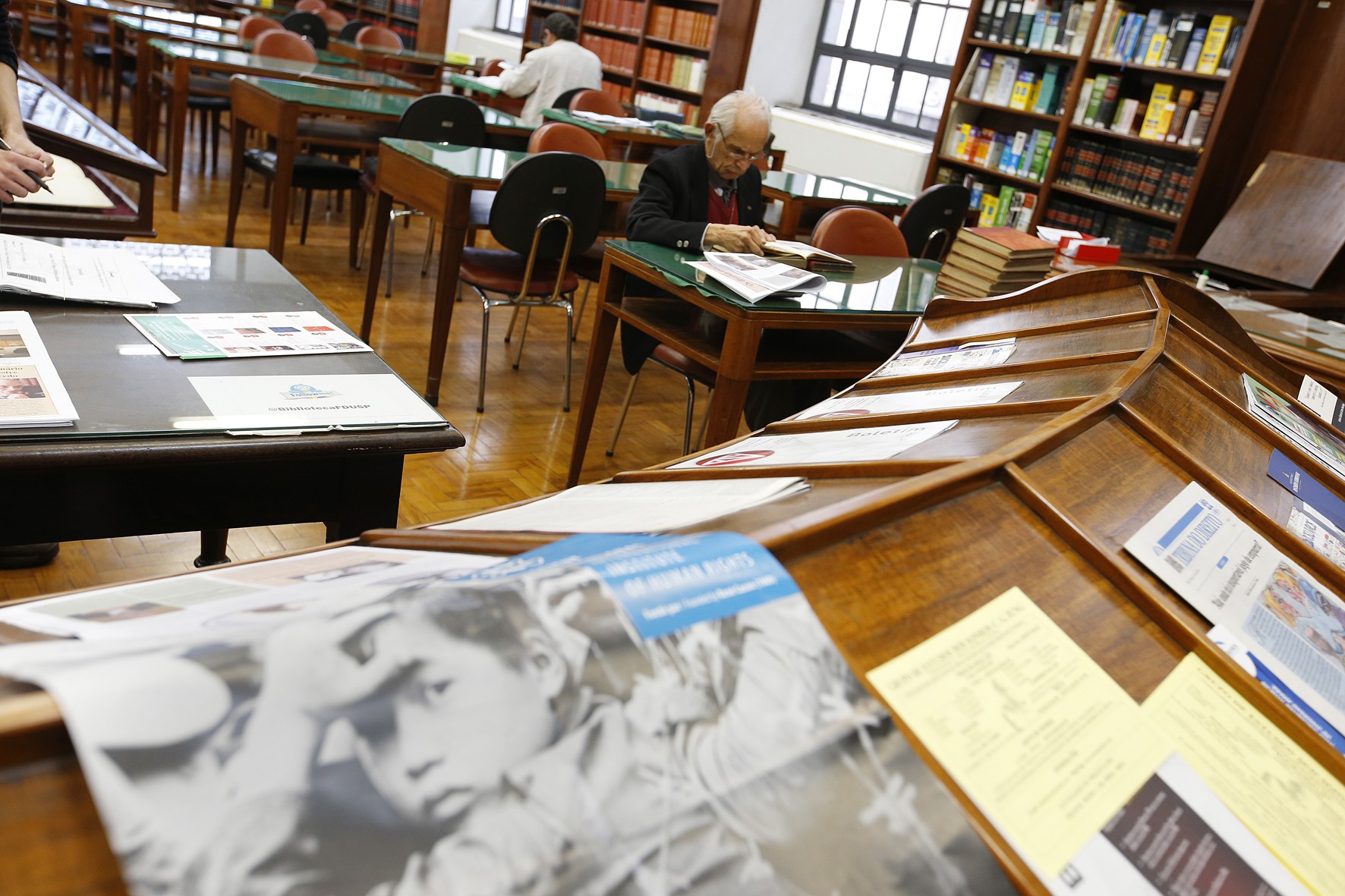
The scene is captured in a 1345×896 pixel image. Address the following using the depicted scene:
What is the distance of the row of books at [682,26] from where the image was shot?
759cm

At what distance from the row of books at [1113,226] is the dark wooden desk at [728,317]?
9.42 ft

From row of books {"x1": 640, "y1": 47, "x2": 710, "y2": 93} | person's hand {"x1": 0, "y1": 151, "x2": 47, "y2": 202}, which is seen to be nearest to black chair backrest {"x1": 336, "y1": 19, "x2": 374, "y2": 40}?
row of books {"x1": 640, "y1": 47, "x2": 710, "y2": 93}

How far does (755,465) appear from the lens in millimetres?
893

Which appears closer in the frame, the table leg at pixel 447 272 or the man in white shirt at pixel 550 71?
the table leg at pixel 447 272

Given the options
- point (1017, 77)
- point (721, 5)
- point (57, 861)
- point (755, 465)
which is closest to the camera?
point (57, 861)

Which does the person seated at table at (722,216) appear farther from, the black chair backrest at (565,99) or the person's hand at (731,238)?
the black chair backrest at (565,99)

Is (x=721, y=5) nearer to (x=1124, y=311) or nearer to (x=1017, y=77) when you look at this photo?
(x=1017, y=77)

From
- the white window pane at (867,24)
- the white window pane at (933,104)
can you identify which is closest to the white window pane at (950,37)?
the white window pane at (933,104)

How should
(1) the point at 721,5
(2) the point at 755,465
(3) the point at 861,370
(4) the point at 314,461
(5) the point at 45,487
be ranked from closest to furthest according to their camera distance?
(2) the point at 755,465 → (5) the point at 45,487 → (4) the point at 314,461 → (3) the point at 861,370 → (1) the point at 721,5

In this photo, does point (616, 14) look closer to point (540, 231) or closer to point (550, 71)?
point (550, 71)

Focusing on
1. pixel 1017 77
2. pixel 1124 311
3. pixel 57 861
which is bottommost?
pixel 57 861

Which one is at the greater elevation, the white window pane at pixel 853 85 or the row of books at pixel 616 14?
the row of books at pixel 616 14

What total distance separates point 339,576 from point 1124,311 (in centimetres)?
141

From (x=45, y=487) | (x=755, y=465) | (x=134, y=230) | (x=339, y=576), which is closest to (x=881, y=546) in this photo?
(x=755, y=465)
